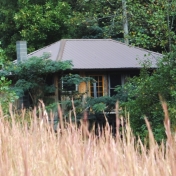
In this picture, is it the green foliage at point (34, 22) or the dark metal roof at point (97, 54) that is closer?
the dark metal roof at point (97, 54)

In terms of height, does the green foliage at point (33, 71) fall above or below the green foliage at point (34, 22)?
below

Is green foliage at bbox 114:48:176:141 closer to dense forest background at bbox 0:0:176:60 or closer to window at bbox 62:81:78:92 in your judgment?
window at bbox 62:81:78:92

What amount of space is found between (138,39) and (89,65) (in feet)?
25.1

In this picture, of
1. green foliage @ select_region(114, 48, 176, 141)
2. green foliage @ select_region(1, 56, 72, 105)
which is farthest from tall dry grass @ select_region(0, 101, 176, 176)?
A: green foliage @ select_region(1, 56, 72, 105)

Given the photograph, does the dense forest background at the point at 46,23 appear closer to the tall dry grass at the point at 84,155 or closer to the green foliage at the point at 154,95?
the green foliage at the point at 154,95

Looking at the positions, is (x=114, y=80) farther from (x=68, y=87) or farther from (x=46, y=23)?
(x=46, y=23)

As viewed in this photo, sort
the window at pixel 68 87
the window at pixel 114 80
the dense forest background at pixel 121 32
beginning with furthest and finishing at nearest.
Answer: the window at pixel 114 80 < the window at pixel 68 87 < the dense forest background at pixel 121 32

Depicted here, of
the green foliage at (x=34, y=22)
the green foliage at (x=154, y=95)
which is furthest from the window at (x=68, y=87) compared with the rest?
the green foliage at (x=154, y=95)

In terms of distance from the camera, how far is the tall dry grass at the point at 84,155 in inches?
77.6

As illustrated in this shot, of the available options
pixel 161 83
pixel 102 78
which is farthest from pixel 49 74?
pixel 161 83

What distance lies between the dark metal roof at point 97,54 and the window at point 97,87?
85cm

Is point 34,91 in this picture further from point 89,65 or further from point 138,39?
point 138,39

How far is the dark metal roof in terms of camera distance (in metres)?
22.5

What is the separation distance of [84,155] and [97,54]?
21519 millimetres
